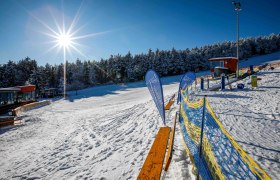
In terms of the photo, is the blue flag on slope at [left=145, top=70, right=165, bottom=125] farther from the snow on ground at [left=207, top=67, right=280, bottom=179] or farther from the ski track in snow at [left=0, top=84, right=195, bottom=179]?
the snow on ground at [left=207, top=67, right=280, bottom=179]

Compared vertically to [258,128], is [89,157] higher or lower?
lower

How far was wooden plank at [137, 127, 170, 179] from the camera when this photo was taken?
15.1ft

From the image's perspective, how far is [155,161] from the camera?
17.1 ft

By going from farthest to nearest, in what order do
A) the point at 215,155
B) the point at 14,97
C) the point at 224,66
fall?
the point at 224,66
the point at 14,97
the point at 215,155

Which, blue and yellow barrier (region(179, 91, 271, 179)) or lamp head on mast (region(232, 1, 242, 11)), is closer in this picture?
blue and yellow barrier (region(179, 91, 271, 179))

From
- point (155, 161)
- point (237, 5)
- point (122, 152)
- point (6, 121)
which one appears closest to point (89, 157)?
point (122, 152)

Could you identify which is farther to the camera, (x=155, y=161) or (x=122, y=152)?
(x=122, y=152)

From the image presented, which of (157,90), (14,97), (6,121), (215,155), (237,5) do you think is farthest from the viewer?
(14,97)

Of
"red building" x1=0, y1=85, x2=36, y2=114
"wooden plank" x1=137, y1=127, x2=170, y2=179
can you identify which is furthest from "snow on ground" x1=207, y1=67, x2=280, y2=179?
"red building" x1=0, y1=85, x2=36, y2=114

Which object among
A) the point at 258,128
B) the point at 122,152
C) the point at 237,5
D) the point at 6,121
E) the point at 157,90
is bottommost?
the point at 6,121

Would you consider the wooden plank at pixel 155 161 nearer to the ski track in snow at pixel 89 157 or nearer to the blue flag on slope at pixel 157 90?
the ski track in snow at pixel 89 157

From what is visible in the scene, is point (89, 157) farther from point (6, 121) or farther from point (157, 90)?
point (6, 121)

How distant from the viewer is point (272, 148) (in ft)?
19.0

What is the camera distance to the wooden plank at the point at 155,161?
460cm
